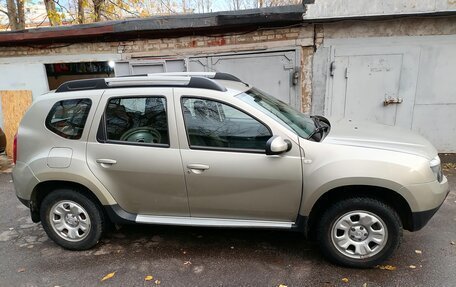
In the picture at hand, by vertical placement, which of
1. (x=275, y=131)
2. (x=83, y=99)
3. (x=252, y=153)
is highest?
(x=83, y=99)

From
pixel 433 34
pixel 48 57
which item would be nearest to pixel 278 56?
pixel 433 34

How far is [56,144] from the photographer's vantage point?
3.32 m

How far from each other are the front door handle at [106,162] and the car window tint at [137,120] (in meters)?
0.21

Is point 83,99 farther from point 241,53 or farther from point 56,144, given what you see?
point 241,53

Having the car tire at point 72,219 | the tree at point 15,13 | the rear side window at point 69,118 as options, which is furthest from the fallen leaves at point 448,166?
the tree at point 15,13

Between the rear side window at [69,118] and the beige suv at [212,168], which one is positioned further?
the rear side window at [69,118]

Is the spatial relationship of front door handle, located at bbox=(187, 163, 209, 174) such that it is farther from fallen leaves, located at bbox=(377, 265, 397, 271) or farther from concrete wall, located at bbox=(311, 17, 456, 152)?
concrete wall, located at bbox=(311, 17, 456, 152)

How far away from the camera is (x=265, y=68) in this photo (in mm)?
6590

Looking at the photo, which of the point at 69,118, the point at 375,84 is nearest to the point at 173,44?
the point at 69,118

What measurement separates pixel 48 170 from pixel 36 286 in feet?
3.57

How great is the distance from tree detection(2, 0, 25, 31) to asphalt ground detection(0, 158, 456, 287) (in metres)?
13.1

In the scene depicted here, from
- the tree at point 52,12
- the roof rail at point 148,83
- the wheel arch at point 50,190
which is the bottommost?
the wheel arch at point 50,190

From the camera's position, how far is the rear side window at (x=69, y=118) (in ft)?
10.8

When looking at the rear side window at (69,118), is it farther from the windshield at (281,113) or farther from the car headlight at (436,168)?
the car headlight at (436,168)
